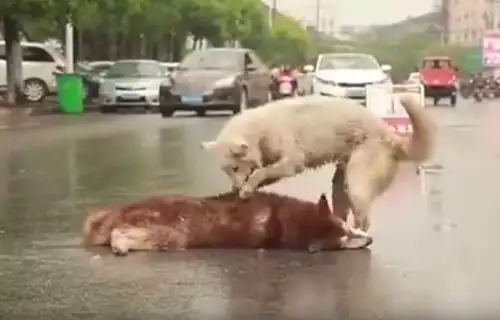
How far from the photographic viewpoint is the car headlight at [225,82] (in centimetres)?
2259

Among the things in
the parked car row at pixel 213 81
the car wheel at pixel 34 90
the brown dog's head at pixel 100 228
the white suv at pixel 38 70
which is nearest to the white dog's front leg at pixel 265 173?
the brown dog's head at pixel 100 228

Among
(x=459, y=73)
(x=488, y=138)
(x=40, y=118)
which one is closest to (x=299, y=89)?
(x=488, y=138)

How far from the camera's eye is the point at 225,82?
74.4 ft

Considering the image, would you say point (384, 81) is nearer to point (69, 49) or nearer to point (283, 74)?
point (283, 74)

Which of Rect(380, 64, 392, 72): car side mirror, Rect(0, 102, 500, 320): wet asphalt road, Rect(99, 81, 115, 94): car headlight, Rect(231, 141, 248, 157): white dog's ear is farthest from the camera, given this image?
Rect(99, 81, 115, 94): car headlight

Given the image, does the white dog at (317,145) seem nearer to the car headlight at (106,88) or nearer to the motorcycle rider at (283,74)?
the motorcycle rider at (283,74)

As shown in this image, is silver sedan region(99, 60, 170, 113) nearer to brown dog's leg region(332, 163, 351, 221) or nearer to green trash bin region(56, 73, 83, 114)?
green trash bin region(56, 73, 83, 114)

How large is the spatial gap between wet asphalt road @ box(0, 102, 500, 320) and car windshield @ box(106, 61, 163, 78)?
14685mm

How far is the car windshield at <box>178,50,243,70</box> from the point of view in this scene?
22141mm

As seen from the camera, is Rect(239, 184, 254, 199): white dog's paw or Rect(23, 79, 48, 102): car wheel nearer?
Rect(239, 184, 254, 199): white dog's paw

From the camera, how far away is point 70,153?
14758 mm

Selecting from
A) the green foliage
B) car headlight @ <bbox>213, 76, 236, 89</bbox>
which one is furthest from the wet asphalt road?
car headlight @ <bbox>213, 76, 236, 89</bbox>

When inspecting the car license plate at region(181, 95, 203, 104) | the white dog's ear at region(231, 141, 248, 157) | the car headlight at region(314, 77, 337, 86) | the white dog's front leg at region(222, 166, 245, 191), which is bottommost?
the car license plate at region(181, 95, 203, 104)

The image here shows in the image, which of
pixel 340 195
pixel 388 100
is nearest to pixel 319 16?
pixel 388 100
